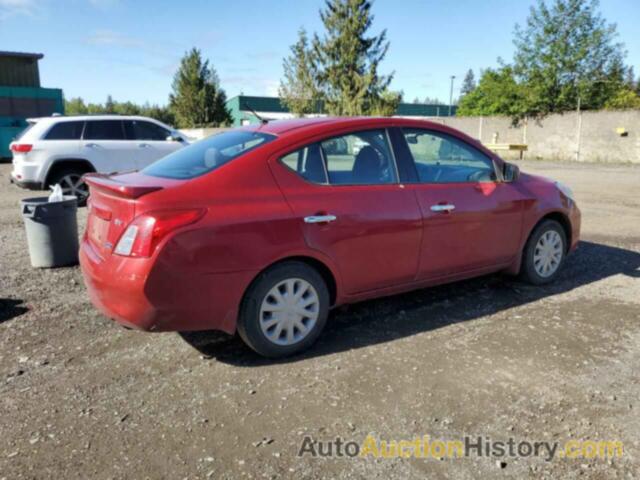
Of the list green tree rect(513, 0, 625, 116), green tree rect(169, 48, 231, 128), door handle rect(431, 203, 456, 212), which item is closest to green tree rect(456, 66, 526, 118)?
green tree rect(513, 0, 625, 116)

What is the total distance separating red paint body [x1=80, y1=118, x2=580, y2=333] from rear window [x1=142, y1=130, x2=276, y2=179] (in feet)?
0.39

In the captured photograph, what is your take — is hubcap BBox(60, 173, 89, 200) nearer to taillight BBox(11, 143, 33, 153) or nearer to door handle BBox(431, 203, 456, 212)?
taillight BBox(11, 143, 33, 153)

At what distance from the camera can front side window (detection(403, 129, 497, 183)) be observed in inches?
172

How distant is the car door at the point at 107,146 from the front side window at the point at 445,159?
7.43 meters

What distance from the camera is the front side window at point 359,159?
Answer: 3908 mm

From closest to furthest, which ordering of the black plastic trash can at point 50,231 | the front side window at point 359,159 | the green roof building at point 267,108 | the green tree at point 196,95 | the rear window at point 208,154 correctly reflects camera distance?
the rear window at point 208,154
the front side window at point 359,159
the black plastic trash can at point 50,231
the green tree at point 196,95
the green roof building at point 267,108

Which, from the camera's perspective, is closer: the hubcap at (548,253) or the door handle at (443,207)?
the door handle at (443,207)

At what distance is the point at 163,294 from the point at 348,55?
37.9 m

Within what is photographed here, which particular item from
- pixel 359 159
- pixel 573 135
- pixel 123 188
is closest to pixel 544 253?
pixel 359 159

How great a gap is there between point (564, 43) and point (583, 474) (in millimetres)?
36329

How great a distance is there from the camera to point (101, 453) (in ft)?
8.80

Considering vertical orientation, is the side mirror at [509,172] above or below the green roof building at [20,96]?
below

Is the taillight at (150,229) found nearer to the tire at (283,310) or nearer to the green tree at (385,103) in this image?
the tire at (283,310)

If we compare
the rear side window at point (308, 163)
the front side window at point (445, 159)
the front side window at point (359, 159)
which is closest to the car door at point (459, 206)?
the front side window at point (445, 159)
